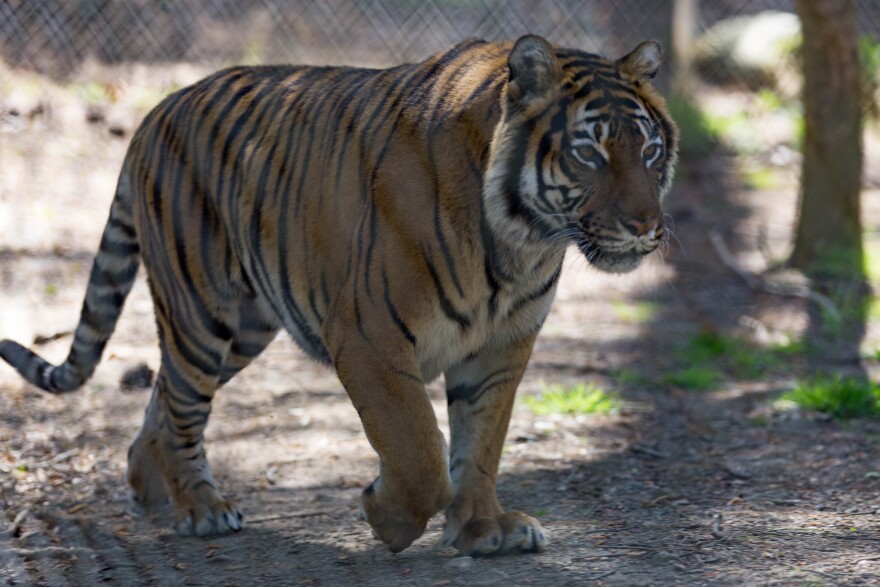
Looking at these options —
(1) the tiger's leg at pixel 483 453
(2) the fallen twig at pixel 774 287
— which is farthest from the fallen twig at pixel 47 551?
(2) the fallen twig at pixel 774 287

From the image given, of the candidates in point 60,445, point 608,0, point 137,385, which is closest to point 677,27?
point 608,0

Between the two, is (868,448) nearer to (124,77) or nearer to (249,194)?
(249,194)

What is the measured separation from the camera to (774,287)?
6828 mm

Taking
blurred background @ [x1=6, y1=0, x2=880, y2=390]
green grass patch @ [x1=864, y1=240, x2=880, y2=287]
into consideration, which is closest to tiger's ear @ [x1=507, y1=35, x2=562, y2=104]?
blurred background @ [x1=6, y1=0, x2=880, y2=390]

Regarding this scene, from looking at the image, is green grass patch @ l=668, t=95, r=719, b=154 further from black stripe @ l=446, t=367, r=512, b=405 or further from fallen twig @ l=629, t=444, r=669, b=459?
black stripe @ l=446, t=367, r=512, b=405

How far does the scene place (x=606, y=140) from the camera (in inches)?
121

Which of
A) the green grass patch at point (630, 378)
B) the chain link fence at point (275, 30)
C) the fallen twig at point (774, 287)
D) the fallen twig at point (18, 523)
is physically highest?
the chain link fence at point (275, 30)

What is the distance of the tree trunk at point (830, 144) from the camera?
6535mm

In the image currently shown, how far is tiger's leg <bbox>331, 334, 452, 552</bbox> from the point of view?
3170 mm

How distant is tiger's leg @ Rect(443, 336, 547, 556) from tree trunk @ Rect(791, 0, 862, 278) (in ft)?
12.9

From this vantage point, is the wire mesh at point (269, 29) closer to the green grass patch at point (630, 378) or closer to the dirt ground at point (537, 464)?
the dirt ground at point (537, 464)

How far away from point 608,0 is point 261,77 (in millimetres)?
5582

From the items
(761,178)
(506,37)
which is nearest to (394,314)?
(506,37)

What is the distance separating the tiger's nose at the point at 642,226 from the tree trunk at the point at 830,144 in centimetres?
404
